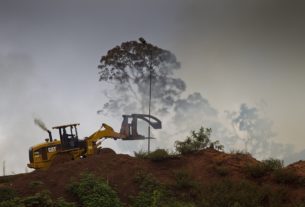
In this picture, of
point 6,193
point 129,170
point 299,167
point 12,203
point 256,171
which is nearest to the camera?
point 12,203

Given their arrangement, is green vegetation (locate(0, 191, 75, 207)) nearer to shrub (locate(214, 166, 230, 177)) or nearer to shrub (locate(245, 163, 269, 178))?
shrub (locate(214, 166, 230, 177))

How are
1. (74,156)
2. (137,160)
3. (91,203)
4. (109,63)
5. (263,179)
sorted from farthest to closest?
1. (109,63)
2. (74,156)
3. (137,160)
4. (263,179)
5. (91,203)

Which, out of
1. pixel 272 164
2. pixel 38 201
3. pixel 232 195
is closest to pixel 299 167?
pixel 272 164

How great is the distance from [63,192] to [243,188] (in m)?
7.17

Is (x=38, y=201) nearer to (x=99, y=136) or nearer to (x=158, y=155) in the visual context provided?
(x=158, y=155)

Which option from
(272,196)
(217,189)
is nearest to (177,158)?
(217,189)

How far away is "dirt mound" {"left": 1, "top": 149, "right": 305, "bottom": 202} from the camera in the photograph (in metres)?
19.8

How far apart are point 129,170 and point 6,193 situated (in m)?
5.39

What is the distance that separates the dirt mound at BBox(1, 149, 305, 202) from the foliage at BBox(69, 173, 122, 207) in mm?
440

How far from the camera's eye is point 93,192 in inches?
748

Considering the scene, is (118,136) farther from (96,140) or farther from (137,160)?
(137,160)

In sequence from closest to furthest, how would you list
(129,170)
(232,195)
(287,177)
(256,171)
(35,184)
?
(232,195) → (35,184) → (287,177) → (256,171) → (129,170)

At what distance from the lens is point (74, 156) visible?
26391 mm

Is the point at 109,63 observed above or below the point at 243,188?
above
